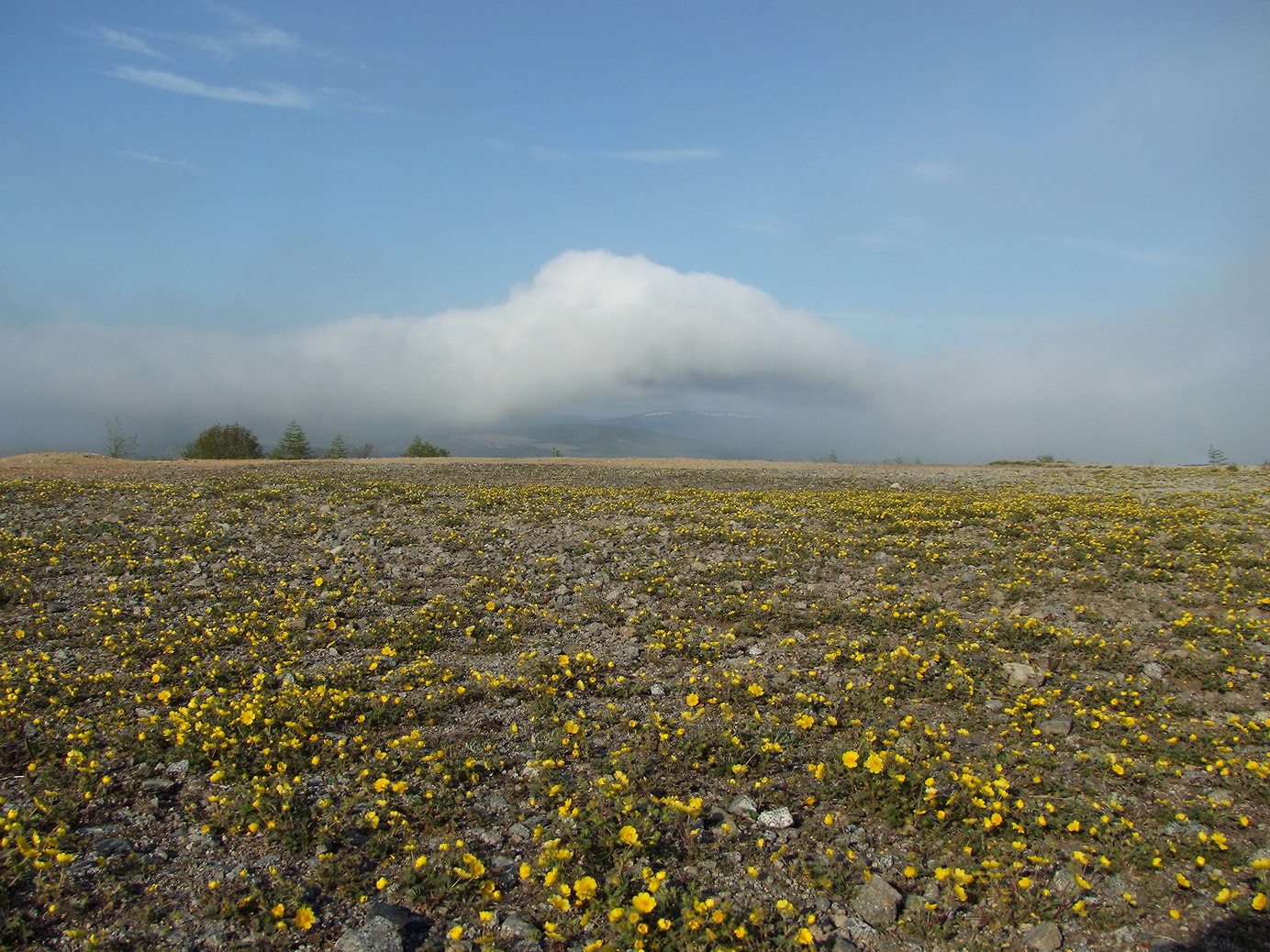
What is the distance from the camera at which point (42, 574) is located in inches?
509

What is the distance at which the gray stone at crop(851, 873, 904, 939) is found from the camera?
5523mm

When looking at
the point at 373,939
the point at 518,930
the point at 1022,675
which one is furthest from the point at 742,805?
the point at 1022,675

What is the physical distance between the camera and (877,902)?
18.6 ft

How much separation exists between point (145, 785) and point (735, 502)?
17806 millimetres

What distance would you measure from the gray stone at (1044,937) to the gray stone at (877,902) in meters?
A: 0.89

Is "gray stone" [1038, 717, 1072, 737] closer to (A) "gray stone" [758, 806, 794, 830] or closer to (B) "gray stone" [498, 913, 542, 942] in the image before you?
(A) "gray stone" [758, 806, 794, 830]

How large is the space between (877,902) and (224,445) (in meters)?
97.4

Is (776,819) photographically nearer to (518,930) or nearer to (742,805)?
(742,805)

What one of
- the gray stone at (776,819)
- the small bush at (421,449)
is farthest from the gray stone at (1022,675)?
the small bush at (421,449)

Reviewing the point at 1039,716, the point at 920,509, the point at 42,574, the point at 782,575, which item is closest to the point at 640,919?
the point at 1039,716

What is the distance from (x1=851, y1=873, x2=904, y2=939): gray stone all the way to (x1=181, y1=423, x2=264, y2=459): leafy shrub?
301 feet

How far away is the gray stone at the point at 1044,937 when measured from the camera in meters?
5.19

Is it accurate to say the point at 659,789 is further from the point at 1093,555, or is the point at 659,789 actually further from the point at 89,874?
the point at 1093,555

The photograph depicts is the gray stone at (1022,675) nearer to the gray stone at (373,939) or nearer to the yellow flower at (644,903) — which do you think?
the yellow flower at (644,903)
